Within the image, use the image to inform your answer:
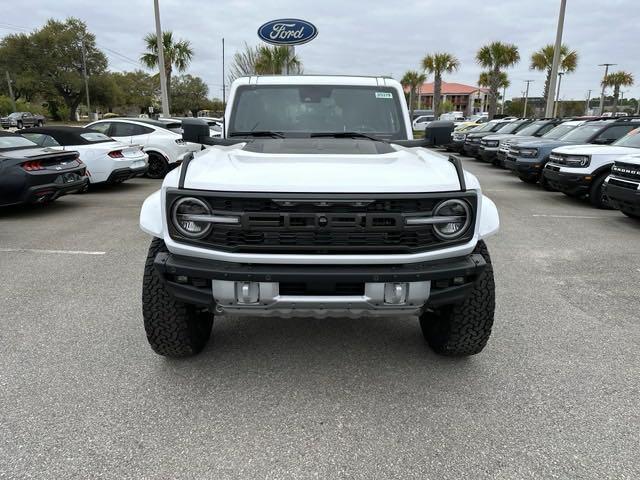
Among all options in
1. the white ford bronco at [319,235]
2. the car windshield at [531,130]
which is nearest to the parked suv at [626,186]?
the white ford bronco at [319,235]

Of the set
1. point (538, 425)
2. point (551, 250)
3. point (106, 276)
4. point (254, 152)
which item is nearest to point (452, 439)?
point (538, 425)

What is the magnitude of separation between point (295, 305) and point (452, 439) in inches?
41.6

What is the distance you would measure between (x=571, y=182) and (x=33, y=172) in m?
9.49

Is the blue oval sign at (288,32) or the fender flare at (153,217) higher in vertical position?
the blue oval sign at (288,32)

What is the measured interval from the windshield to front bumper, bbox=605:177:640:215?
15.8ft

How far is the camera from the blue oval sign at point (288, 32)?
17109 millimetres

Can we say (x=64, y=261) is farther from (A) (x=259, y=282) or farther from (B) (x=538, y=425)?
(B) (x=538, y=425)

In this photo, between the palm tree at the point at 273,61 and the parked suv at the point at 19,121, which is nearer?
the palm tree at the point at 273,61

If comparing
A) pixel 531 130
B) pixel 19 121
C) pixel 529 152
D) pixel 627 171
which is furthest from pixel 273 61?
pixel 19 121

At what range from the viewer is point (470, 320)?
2996mm

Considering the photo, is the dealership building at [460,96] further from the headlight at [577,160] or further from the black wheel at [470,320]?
the black wheel at [470,320]

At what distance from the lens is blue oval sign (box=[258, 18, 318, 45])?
17.1 metres

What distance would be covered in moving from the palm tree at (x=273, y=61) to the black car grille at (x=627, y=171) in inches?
929

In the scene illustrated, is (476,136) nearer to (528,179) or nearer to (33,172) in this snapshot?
(528,179)
